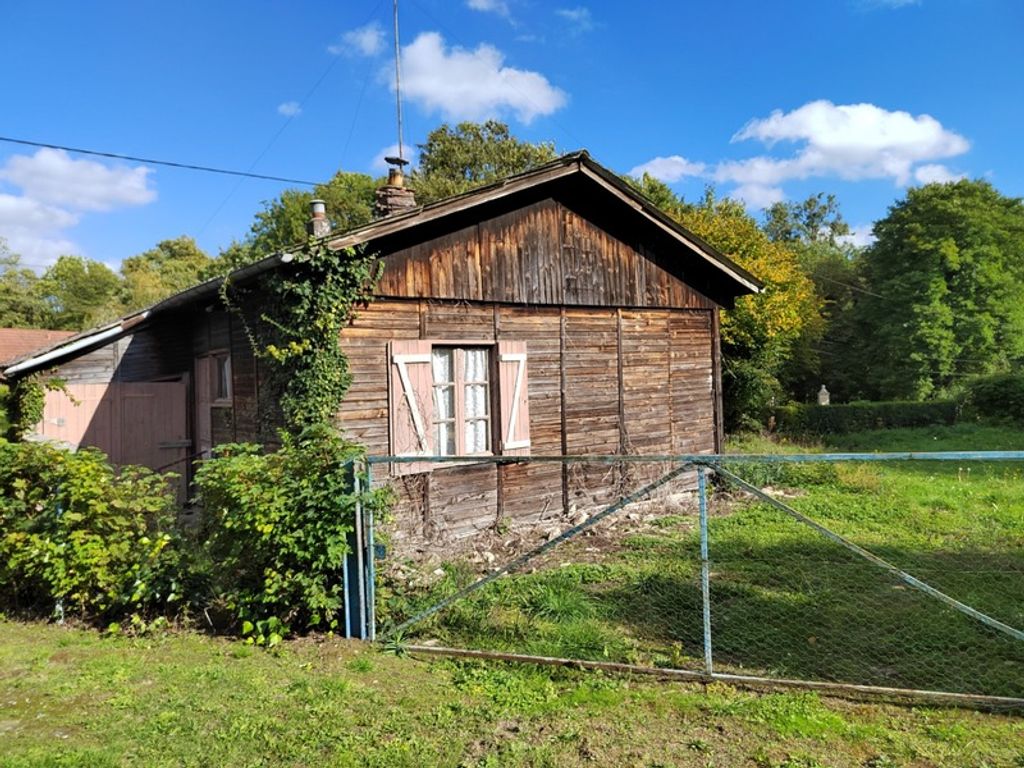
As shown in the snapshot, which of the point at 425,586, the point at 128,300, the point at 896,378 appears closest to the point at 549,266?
the point at 425,586

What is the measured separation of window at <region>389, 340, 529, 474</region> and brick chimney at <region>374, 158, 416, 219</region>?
2.63 m

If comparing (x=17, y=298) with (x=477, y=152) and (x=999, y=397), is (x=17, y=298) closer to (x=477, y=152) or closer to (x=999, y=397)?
(x=477, y=152)

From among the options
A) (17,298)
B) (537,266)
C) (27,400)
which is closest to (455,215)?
(537,266)

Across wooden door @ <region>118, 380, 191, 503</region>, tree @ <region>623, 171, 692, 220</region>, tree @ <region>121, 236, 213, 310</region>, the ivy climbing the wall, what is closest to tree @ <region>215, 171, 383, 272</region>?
tree @ <region>121, 236, 213, 310</region>

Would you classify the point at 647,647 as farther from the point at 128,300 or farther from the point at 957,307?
the point at 128,300

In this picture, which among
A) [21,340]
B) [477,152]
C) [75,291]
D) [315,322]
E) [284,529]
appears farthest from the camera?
[75,291]

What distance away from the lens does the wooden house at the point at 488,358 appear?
773cm

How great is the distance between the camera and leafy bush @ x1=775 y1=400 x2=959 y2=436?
2353 cm

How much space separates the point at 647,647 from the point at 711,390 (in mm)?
7540

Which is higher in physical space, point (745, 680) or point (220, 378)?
point (220, 378)

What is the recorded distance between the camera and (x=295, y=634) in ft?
16.3

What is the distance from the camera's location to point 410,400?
7.71 meters

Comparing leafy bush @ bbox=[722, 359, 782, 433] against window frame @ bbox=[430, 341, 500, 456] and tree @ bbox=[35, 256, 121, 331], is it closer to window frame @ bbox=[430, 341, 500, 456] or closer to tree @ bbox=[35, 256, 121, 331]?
window frame @ bbox=[430, 341, 500, 456]

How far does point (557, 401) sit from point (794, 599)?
4392mm
